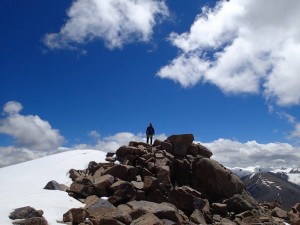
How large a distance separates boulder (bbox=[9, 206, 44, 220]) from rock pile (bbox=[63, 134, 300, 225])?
6.62 ft

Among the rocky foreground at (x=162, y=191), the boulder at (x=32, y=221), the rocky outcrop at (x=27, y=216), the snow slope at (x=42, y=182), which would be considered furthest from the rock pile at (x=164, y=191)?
the boulder at (x=32, y=221)

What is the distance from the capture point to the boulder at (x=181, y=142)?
40.8m

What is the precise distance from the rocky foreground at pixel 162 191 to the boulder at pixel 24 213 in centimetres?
7

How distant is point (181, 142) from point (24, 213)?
22.1m

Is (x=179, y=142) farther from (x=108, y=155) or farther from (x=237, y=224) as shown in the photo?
(x=237, y=224)

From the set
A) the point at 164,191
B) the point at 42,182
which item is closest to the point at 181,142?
the point at 164,191

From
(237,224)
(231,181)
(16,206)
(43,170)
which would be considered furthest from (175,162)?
(16,206)

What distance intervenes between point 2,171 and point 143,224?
68.2 feet

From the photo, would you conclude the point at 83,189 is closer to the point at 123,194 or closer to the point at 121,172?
the point at 123,194

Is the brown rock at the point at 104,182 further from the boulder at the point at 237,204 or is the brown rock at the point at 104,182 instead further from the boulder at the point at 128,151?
the boulder at the point at 237,204

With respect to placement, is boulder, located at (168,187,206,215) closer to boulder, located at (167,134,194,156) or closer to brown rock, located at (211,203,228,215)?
brown rock, located at (211,203,228,215)

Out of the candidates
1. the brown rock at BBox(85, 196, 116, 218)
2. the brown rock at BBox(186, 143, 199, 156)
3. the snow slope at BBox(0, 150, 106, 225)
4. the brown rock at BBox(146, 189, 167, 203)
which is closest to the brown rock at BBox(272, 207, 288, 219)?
the brown rock at BBox(186, 143, 199, 156)

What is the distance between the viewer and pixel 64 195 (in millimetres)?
28609

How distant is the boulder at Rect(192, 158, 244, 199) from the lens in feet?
123
